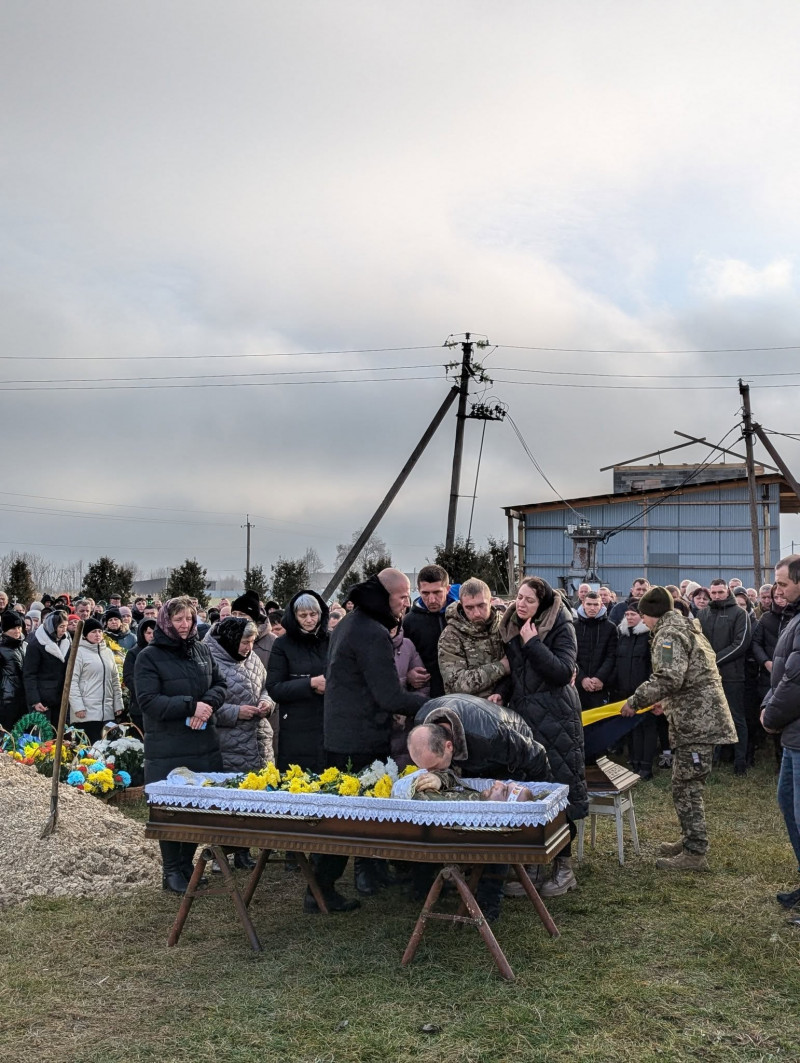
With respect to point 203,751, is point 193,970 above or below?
below

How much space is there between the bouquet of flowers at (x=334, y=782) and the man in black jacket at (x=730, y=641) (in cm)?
624

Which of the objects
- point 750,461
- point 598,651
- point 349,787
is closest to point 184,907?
point 349,787

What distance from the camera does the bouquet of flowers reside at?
5094 millimetres

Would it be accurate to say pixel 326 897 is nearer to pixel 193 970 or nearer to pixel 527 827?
pixel 193 970

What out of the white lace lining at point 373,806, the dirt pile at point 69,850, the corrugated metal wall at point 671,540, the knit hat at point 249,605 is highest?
the corrugated metal wall at point 671,540

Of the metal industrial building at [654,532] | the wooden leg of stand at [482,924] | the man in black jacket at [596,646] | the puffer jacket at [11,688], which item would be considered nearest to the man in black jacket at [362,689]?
the wooden leg of stand at [482,924]

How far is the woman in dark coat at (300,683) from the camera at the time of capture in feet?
22.0

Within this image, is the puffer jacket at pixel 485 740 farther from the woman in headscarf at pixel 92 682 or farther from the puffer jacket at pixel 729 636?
the puffer jacket at pixel 729 636

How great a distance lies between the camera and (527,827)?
15.3 ft

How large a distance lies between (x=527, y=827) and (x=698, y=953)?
4.18 ft

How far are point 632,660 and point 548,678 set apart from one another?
470 cm

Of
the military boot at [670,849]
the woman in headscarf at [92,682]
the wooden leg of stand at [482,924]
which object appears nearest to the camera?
the wooden leg of stand at [482,924]

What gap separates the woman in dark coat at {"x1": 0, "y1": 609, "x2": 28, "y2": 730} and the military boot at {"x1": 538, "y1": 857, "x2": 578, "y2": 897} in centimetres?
659

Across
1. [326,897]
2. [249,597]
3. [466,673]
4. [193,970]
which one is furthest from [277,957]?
[249,597]
